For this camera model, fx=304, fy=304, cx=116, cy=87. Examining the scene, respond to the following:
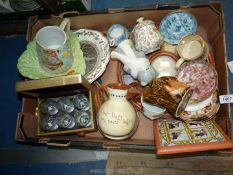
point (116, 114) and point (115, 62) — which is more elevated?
point (115, 62)

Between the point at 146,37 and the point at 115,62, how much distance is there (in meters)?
0.22

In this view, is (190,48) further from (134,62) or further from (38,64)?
(38,64)

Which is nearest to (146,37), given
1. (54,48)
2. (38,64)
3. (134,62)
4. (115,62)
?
(134,62)

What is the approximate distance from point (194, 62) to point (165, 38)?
186mm

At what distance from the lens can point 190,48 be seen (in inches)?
46.1

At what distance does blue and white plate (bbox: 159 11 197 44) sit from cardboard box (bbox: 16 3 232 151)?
0.03 meters

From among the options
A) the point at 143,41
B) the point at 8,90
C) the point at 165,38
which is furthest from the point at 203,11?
the point at 8,90

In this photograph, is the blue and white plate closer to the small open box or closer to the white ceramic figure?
the white ceramic figure

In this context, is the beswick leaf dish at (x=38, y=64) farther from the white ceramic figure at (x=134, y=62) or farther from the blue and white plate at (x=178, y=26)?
Answer: the blue and white plate at (x=178, y=26)

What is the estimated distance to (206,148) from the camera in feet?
3.30

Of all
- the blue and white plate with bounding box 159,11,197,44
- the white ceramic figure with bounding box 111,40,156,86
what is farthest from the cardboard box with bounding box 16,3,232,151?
the white ceramic figure with bounding box 111,40,156,86

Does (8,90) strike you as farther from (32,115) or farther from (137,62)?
(137,62)

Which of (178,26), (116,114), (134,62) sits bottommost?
(116,114)

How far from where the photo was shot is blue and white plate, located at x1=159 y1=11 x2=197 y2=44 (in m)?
1.24
